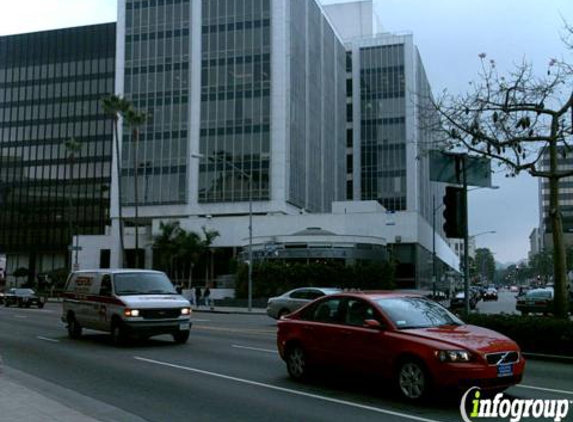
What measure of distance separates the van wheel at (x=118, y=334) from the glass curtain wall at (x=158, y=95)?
56.8 m

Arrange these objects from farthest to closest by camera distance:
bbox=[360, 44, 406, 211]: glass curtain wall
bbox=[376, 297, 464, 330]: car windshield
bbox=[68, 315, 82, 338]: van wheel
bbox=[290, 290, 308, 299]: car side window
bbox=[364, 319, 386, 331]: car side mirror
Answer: bbox=[360, 44, 406, 211]: glass curtain wall, bbox=[290, 290, 308, 299]: car side window, bbox=[68, 315, 82, 338]: van wheel, bbox=[376, 297, 464, 330]: car windshield, bbox=[364, 319, 386, 331]: car side mirror

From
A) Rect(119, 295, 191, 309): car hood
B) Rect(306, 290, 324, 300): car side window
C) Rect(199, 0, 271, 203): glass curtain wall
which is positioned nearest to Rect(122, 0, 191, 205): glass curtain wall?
Rect(199, 0, 271, 203): glass curtain wall

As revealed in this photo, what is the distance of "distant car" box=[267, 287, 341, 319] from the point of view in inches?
963

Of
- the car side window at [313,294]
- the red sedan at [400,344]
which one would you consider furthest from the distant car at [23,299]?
the red sedan at [400,344]

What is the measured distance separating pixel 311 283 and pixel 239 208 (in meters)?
23.2

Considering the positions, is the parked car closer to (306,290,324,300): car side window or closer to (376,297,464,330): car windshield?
(306,290,324,300): car side window

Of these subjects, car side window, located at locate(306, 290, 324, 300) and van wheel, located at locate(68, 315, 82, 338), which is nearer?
van wheel, located at locate(68, 315, 82, 338)

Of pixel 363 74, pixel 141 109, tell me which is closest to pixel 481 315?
pixel 141 109

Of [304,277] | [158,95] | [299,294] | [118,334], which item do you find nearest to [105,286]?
[118,334]

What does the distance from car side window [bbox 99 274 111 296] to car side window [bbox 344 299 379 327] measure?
28.7 feet

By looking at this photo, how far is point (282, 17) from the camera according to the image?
71125 mm

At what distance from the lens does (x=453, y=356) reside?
830cm

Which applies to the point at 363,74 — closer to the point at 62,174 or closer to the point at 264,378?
the point at 62,174

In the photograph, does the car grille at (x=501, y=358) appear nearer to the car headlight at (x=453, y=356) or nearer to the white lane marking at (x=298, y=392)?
the car headlight at (x=453, y=356)
